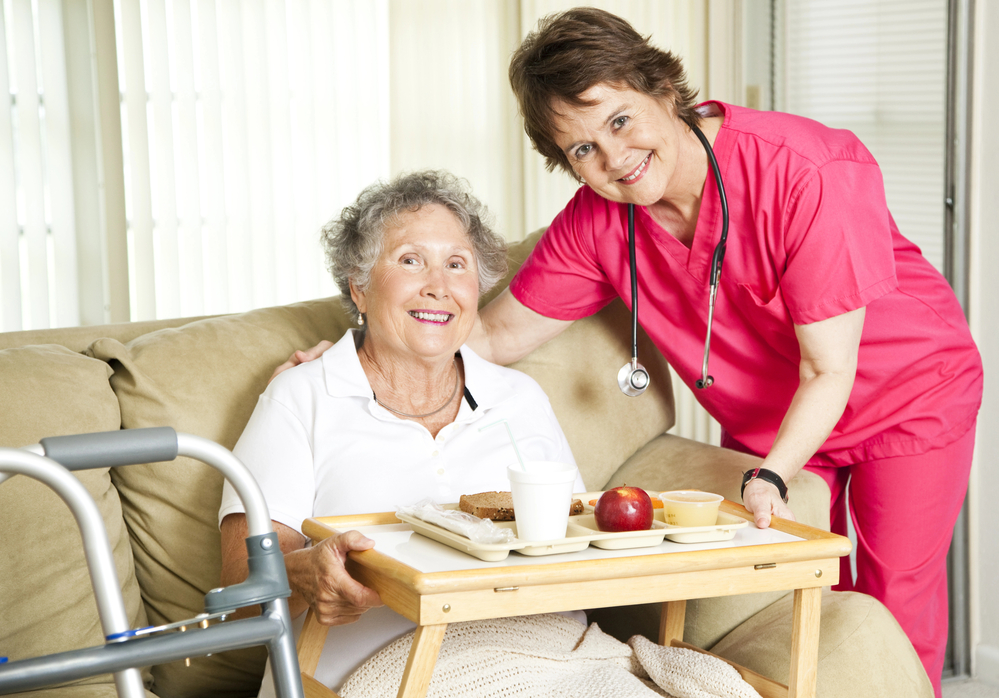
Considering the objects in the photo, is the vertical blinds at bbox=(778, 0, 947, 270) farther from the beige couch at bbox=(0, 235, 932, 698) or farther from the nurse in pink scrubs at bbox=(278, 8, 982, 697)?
the beige couch at bbox=(0, 235, 932, 698)

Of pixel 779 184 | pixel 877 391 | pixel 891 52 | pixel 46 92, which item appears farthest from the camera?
pixel 46 92

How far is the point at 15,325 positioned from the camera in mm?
3145

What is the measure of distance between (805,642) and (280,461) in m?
0.79

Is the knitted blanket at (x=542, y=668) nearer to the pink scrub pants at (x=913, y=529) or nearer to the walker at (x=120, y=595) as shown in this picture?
the walker at (x=120, y=595)

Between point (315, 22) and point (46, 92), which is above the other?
point (315, 22)

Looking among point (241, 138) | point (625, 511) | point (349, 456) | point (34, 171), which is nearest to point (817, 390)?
point (625, 511)

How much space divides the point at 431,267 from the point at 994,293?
1615 mm

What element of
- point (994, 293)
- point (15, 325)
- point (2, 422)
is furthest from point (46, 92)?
point (994, 293)

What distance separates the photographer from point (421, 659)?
37.5 inches

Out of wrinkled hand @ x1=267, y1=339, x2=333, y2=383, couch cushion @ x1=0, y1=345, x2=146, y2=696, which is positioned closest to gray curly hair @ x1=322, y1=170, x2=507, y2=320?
wrinkled hand @ x1=267, y1=339, x2=333, y2=383

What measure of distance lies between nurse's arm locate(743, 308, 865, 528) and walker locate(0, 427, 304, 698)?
83cm

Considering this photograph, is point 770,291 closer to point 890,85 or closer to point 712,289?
point 712,289

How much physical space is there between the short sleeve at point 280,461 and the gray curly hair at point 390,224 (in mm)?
291

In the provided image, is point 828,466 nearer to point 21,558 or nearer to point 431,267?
point 431,267
